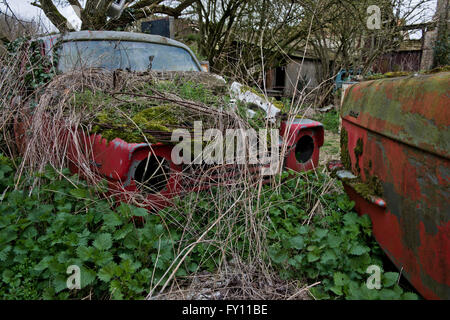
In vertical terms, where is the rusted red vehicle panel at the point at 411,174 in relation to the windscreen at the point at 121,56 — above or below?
below

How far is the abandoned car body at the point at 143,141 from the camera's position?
2.09 meters

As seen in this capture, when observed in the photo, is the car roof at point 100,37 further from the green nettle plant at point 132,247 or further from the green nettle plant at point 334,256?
the green nettle plant at point 334,256

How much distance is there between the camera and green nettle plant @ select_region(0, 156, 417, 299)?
5.65 feet

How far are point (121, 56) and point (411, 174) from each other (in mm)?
3384

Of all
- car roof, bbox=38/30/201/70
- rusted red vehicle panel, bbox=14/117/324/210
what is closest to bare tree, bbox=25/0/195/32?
car roof, bbox=38/30/201/70

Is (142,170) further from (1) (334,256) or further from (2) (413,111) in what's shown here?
(2) (413,111)

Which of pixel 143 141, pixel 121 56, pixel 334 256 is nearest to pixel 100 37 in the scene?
pixel 121 56

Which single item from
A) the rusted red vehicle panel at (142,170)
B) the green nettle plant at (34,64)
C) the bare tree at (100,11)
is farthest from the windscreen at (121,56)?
the bare tree at (100,11)

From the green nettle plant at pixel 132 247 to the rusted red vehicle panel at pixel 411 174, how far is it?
8.0 inches

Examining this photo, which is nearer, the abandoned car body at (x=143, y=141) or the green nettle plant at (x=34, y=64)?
the abandoned car body at (x=143, y=141)

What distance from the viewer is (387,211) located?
160 cm

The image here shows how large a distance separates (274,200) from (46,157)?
1891 mm
